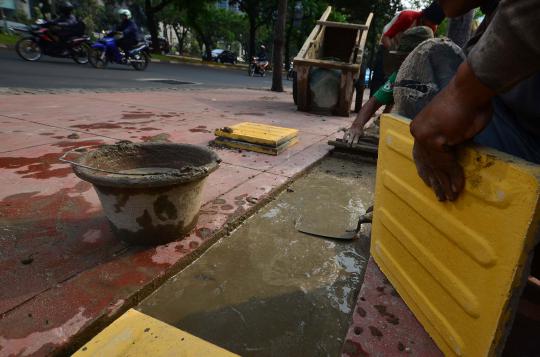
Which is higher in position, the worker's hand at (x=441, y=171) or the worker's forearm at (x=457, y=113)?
the worker's forearm at (x=457, y=113)

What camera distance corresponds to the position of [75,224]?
1.66 m

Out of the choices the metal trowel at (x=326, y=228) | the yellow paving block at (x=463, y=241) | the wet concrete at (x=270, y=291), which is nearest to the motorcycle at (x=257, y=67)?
the metal trowel at (x=326, y=228)

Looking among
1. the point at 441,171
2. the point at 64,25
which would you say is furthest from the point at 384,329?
the point at 64,25

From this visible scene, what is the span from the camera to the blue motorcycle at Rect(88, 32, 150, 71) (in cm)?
1044

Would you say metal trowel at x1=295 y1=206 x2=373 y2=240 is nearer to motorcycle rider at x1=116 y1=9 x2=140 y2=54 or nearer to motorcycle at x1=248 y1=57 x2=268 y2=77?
motorcycle rider at x1=116 y1=9 x2=140 y2=54

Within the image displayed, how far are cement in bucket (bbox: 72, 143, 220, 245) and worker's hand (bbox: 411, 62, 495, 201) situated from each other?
2.89 ft

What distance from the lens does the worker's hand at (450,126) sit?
0.79m

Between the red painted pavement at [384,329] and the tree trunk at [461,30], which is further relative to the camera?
the tree trunk at [461,30]

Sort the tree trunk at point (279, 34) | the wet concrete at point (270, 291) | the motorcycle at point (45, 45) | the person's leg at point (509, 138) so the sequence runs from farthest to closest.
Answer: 1. the motorcycle at point (45, 45)
2. the tree trunk at point (279, 34)
3. the wet concrete at point (270, 291)
4. the person's leg at point (509, 138)

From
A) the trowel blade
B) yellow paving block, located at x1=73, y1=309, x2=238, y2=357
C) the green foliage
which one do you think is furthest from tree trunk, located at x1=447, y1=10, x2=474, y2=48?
the green foliage

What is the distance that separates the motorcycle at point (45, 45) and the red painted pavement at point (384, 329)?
36.7 ft

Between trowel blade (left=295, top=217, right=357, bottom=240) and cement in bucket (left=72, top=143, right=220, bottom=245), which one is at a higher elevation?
cement in bucket (left=72, top=143, right=220, bottom=245)

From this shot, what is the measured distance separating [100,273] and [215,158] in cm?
66

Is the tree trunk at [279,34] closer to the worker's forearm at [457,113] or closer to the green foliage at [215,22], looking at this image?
the worker's forearm at [457,113]
